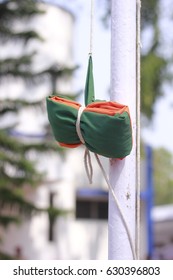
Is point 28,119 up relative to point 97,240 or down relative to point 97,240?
up

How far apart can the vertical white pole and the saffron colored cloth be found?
6 centimetres

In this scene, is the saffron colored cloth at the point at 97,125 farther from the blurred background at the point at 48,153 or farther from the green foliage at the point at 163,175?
the green foliage at the point at 163,175

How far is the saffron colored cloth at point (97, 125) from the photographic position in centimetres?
195

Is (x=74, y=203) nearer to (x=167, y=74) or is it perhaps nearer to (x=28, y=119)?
(x=28, y=119)

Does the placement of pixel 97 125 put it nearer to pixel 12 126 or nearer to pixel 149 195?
pixel 12 126

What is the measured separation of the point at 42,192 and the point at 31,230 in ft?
2.39

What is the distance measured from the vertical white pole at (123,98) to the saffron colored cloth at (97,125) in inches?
2.4

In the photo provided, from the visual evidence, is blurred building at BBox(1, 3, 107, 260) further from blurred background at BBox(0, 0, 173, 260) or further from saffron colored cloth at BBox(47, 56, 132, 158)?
saffron colored cloth at BBox(47, 56, 132, 158)

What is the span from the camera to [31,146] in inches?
323

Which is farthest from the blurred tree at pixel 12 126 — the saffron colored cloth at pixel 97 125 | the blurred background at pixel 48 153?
the saffron colored cloth at pixel 97 125

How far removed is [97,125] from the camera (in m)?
1.98

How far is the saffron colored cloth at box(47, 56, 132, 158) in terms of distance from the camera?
1.95 m
